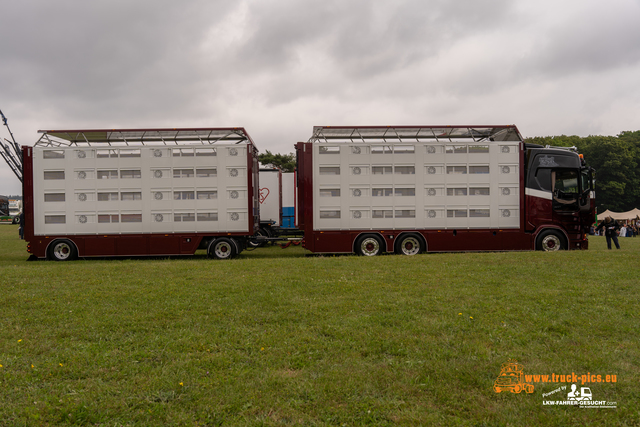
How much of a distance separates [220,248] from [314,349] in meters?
10.7

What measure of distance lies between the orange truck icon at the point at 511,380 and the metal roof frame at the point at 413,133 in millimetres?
11512

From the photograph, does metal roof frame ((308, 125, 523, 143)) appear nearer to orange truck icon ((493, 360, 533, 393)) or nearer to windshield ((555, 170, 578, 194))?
windshield ((555, 170, 578, 194))

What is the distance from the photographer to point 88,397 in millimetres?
3625

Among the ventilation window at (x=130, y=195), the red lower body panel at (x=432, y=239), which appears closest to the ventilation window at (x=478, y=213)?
the red lower body panel at (x=432, y=239)

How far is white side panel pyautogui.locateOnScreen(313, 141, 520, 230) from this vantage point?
14562 millimetres

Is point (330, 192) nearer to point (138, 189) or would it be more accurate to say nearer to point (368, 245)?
point (368, 245)

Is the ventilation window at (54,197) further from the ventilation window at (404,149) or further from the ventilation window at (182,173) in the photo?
the ventilation window at (404,149)

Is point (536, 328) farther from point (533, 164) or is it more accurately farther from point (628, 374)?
point (533, 164)

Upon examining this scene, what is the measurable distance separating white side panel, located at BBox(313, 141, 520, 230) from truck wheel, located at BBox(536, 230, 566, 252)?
6.62 feet

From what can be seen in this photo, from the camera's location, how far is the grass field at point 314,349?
3.42m

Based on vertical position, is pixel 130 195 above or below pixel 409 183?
below

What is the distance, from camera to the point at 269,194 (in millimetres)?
21125

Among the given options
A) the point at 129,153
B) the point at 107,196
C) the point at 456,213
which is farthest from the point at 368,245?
the point at 107,196

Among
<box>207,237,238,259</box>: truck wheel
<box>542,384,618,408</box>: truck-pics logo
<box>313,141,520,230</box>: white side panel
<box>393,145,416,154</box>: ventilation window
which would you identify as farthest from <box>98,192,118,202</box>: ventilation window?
<box>542,384,618,408</box>: truck-pics logo
